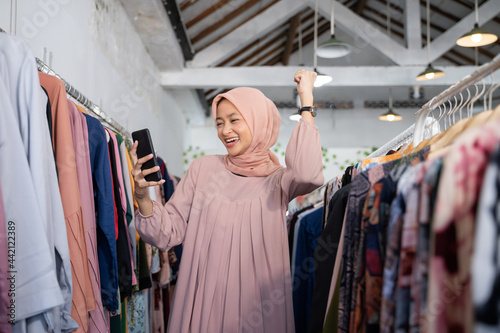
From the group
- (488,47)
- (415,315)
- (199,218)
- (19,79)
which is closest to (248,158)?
(199,218)

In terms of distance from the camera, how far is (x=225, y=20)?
5496 mm

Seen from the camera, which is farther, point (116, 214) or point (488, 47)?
point (488, 47)

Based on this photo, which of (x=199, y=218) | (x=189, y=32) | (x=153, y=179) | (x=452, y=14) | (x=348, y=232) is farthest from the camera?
(x=452, y=14)

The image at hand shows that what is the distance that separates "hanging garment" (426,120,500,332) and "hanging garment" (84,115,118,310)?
3.80 ft

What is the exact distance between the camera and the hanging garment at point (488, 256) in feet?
1.73

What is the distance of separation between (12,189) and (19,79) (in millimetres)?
Result: 293

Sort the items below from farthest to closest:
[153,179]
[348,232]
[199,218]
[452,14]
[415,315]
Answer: [452,14], [199,218], [153,179], [348,232], [415,315]

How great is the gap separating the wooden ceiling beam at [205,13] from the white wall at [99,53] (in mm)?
671

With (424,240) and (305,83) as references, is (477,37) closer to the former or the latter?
(305,83)

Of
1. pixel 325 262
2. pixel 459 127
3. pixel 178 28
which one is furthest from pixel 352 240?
pixel 178 28

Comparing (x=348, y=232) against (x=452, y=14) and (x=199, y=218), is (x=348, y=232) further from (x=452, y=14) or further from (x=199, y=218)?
(x=452, y=14)

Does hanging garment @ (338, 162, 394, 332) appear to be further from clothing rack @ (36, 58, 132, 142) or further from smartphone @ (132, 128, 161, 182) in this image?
clothing rack @ (36, 58, 132, 142)

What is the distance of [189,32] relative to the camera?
5.37m

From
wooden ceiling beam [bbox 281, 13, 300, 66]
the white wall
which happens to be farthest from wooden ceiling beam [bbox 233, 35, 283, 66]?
the white wall
